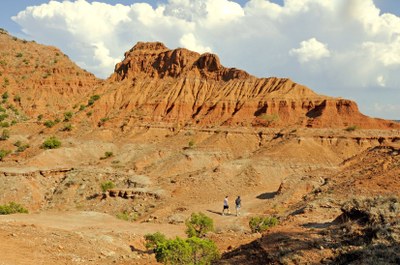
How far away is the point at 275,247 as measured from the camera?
1066 centimetres

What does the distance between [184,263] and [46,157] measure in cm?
3797

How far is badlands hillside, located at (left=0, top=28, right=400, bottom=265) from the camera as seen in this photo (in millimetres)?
13464

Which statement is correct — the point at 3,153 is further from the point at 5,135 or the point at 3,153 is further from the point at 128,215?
the point at 128,215

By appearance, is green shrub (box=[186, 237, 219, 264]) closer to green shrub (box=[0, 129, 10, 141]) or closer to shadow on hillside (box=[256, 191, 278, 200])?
shadow on hillside (box=[256, 191, 278, 200])

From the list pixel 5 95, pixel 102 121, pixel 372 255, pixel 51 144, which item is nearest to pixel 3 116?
pixel 5 95

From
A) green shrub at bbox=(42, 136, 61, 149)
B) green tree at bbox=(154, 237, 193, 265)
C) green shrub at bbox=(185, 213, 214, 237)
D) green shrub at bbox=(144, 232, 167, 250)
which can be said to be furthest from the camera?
green shrub at bbox=(42, 136, 61, 149)

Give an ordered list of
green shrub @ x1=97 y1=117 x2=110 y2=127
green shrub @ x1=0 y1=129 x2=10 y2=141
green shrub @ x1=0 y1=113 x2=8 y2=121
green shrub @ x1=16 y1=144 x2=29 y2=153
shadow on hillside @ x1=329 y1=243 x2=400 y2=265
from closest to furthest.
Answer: shadow on hillside @ x1=329 y1=243 x2=400 y2=265
green shrub @ x1=16 y1=144 x2=29 y2=153
green shrub @ x1=0 y1=129 x2=10 y2=141
green shrub @ x1=97 y1=117 x2=110 y2=127
green shrub @ x1=0 y1=113 x2=8 y2=121

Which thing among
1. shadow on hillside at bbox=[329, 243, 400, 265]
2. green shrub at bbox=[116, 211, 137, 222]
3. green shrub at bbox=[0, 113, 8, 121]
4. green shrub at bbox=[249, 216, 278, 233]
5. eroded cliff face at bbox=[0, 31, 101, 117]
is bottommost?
green shrub at bbox=[116, 211, 137, 222]

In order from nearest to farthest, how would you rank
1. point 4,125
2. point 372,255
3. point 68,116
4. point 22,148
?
point 372,255 → point 22,148 → point 4,125 → point 68,116

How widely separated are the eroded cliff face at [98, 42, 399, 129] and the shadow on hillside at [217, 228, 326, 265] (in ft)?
135

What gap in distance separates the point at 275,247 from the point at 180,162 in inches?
1339

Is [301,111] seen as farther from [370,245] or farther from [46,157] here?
[370,245]

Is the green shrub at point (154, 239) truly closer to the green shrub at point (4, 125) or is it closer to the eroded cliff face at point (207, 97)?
the eroded cliff face at point (207, 97)

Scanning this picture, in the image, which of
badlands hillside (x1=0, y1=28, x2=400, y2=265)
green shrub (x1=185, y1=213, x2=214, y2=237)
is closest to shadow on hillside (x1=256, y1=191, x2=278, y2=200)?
Answer: badlands hillside (x1=0, y1=28, x2=400, y2=265)
